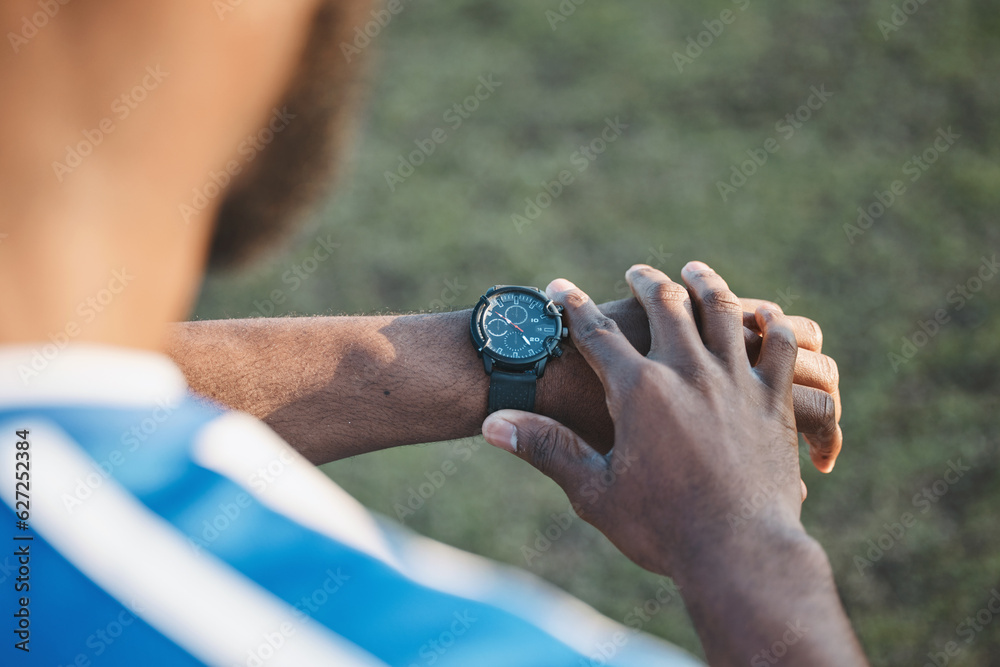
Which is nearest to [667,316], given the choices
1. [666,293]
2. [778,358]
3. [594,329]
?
[666,293]

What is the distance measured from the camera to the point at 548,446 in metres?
1.88

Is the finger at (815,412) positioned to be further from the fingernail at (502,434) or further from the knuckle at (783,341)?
the fingernail at (502,434)

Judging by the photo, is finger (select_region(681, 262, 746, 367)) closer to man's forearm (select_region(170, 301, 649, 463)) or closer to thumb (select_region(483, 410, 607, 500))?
man's forearm (select_region(170, 301, 649, 463))

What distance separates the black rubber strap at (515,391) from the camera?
2104 mm

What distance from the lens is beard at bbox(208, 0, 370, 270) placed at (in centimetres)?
129

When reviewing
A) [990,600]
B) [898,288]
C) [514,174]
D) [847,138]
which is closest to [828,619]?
[990,600]

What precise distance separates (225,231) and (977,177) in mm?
5837

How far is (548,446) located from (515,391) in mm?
274

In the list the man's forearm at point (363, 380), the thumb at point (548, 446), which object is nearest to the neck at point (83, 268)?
the man's forearm at point (363, 380)

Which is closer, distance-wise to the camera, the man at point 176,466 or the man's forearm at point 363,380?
the man at point 176,466

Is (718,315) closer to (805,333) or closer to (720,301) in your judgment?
(720,301)

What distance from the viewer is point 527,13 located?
24.4 ft

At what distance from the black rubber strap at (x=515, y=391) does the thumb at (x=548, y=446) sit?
0.34 ft

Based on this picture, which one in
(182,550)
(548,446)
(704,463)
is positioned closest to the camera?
(182,550)
